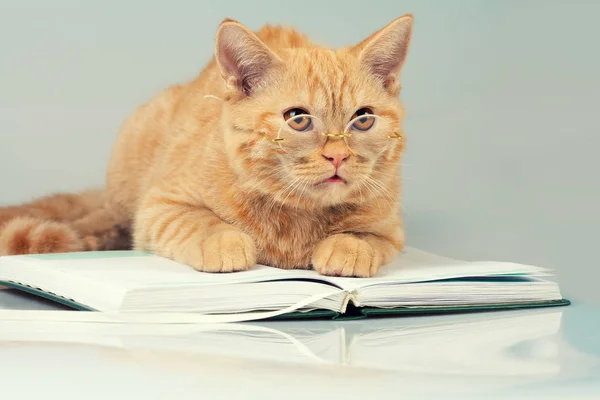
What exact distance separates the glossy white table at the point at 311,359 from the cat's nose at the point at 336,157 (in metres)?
0.36

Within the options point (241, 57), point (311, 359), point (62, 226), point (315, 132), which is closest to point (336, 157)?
point (315, 132)

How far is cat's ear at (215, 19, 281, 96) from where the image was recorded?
2.13 meters

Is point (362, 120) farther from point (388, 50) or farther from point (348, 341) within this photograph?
point (348, 341)

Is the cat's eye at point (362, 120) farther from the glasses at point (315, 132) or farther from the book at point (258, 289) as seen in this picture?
the book at point (258, 289)

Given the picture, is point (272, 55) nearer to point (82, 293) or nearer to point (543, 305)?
point (82, 293)

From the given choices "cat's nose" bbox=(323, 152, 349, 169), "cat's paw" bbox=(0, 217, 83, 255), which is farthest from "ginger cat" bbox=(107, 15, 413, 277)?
"cat's paw" bbox=(0, 217, 83, 255)

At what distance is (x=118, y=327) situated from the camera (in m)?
1.88

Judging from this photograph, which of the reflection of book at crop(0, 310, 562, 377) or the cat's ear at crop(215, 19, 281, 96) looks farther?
the cat's ear at crop(215, 19, 281, 96)

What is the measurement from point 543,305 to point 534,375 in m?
0.61

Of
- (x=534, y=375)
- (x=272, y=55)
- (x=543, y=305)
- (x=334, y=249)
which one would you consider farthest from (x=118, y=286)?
(x=543, y=305)

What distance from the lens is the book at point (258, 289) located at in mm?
1914

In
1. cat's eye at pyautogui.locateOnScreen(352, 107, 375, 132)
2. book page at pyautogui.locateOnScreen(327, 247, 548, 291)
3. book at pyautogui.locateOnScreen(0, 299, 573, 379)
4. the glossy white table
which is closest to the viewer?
the glossy white table

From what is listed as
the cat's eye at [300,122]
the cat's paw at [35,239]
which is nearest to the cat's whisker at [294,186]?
the cat's eye at [300,122]

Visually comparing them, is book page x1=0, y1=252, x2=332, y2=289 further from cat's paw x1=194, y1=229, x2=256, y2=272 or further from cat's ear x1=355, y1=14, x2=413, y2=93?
cat's ear x1=355, y1=14, x2=413, y2=93
